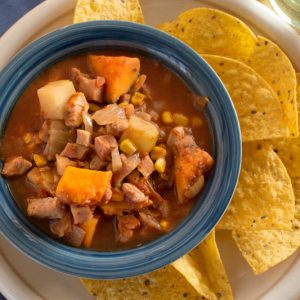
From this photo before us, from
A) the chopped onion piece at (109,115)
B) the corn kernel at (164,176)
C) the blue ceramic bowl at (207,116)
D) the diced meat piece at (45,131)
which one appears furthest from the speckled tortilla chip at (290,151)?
the diced meat piece at (45,131)

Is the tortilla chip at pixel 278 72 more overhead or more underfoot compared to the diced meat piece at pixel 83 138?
more overhead

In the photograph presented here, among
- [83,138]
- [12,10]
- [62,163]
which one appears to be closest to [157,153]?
[83,138]

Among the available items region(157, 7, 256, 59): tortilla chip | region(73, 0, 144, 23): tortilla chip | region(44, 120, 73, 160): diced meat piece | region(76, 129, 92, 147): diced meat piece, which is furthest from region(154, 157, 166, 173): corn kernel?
region(73, 0, 144, 23): tortilla chip

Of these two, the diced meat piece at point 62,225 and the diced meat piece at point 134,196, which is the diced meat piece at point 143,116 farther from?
the diced meat piece at point 62,225

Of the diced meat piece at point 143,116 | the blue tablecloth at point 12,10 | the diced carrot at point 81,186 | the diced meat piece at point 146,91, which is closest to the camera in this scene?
the diced carrot at point 81,186

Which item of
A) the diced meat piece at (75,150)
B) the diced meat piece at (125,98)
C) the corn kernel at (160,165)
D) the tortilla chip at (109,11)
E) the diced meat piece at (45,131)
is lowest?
the diced meat piece at (45,131)

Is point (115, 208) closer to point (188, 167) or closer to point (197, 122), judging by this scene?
point (188, 167)

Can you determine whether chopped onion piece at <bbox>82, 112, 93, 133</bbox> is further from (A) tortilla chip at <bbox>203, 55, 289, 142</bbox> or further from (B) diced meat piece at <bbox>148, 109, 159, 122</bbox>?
(A) tortilla chip at <bbox>203, 55, 289, 142</bbox>
